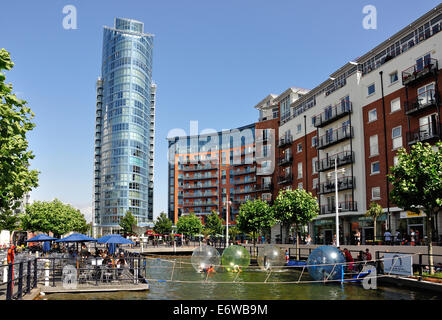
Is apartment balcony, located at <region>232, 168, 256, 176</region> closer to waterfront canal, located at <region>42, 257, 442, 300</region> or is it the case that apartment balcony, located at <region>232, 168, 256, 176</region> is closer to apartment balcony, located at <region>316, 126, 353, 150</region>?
apartment balcony, located at <region>316, 126, 353, 150</region>

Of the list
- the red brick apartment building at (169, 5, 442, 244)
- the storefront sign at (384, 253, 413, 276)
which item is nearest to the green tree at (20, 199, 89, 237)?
the red brick apartment building at (169, 5, 442, 244)

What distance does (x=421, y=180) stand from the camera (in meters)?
21.8

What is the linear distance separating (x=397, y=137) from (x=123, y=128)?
10261cm

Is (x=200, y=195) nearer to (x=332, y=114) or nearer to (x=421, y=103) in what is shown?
(x=332, y=114)

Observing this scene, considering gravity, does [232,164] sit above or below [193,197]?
above

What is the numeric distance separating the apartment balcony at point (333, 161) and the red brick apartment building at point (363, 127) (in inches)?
4.3

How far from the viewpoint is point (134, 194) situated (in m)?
130

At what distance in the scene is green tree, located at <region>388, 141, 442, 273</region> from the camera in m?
21.4

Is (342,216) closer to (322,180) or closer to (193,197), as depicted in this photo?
(322,180)

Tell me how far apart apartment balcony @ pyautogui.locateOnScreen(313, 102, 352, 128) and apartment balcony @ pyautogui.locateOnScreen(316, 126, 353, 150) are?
1429 millimetres

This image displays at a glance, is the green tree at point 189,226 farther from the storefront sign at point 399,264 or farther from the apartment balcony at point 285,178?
the storefront sign at point 399,264

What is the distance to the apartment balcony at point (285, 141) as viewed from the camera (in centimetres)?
5940

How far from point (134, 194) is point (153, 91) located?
49.2 m
